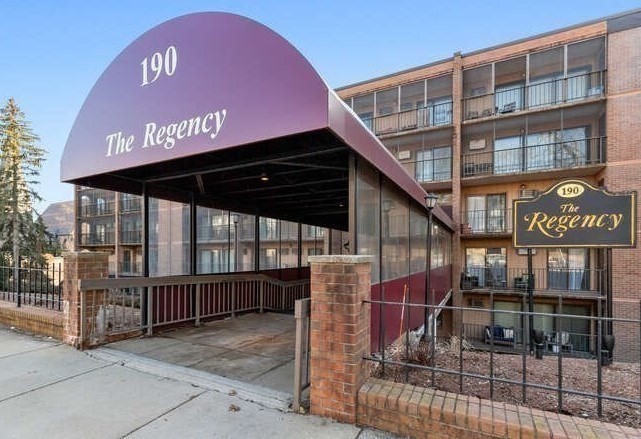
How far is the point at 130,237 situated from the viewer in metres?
31.5

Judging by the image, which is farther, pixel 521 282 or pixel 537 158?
pixel 521 282

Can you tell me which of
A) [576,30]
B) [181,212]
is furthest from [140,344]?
[181,212]

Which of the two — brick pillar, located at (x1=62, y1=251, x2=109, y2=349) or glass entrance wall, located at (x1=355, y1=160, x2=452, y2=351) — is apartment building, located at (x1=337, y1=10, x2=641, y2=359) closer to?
glass entrance wall, located at (x1=355, y1=160, x2=452, y2=351)

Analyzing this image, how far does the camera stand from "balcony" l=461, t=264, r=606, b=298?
15.0m

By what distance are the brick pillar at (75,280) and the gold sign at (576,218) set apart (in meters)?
8.24

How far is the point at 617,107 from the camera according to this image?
14.0 meters

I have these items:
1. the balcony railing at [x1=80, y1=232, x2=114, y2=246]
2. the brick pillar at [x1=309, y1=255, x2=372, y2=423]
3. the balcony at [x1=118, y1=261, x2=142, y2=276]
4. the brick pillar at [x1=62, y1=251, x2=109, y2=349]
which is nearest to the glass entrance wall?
the brick pillar at [x1=309, y1=255, x2=372, y2=423]

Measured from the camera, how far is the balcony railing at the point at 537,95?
49.2 ft

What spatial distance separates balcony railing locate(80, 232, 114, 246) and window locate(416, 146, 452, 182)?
94.8ft

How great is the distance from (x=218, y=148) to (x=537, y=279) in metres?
17.4

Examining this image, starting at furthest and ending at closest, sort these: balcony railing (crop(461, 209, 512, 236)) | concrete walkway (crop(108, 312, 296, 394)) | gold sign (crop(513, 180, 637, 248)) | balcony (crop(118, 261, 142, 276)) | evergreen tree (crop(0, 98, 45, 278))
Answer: balcony (crop(118, 261, 142, 276)) → evergreen tree (crop(0, 98, 45, 278)) → balcony railing (crop(461, 209, 512, 236)) → gold sign (crop(513, 180, 637, 248)) → concrete walkway (crop(108, 312, 296, 394))

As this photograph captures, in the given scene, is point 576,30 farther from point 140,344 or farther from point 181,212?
point 181,212

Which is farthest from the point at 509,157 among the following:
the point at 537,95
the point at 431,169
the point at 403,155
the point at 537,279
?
the point at 537,279

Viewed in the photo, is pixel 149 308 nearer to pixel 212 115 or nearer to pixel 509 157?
pixel 212 115
